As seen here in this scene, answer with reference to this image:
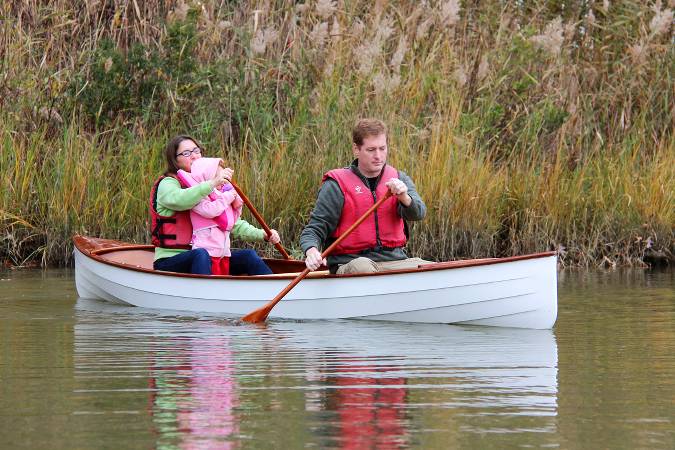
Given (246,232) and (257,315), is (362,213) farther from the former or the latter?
(246,232)

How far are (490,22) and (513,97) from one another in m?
0.90

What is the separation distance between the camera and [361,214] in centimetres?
810

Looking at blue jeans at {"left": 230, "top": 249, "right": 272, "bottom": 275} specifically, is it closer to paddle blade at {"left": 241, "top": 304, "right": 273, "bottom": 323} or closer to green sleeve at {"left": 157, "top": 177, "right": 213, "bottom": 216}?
green sleeve at {"left": 157, "top": 177, "right": 213, "bottom": 216}

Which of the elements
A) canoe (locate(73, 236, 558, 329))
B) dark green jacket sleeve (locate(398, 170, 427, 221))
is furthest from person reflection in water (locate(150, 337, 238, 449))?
dark green jacket sleeve (locate(398, 170, 427, 221))

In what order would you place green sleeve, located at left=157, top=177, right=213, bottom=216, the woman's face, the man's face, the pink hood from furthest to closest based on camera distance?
1. the woman's face
2. the pink hood
3. green sleeve, located at left=157, top=177, right=213, bottom=216
4. the man's face

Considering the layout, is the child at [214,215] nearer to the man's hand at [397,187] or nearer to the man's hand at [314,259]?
the man's hand at [314,259]

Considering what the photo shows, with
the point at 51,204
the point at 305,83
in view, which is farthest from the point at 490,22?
the point at 51,204

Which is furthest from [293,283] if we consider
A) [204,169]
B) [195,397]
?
[195,397]

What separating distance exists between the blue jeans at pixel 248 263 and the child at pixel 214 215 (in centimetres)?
9

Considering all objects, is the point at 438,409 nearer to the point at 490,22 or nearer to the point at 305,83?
the point at 305,83

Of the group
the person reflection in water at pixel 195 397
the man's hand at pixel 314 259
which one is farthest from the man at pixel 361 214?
the person reflection in water at pixel 195 397

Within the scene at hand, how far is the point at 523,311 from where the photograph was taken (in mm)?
7586

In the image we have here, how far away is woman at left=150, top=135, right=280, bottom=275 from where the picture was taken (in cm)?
879

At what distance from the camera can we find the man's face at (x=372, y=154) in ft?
25.8
